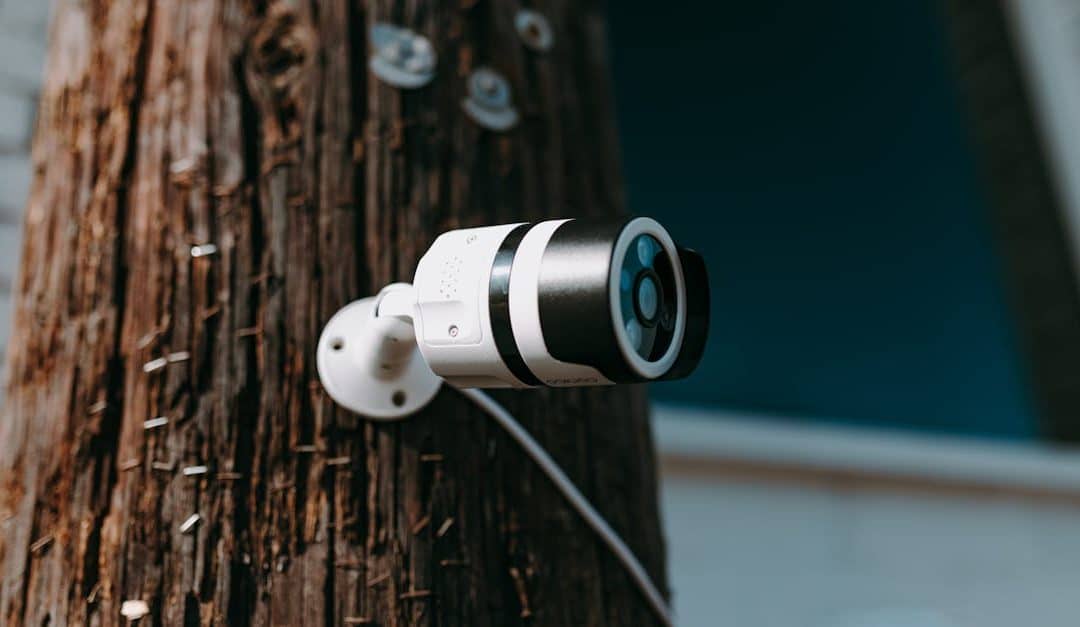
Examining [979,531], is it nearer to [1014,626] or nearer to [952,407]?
[1014,626]

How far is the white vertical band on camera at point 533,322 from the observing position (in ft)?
1.64

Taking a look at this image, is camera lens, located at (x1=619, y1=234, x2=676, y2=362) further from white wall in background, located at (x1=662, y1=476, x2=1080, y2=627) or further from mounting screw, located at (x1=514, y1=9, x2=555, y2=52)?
white wall in background, located at (x1=662, y1=476, x2=1080, y2=627)

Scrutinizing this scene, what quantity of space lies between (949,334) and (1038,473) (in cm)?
57

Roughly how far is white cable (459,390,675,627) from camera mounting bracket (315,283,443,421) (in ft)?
0.16

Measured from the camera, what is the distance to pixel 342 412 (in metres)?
0.64

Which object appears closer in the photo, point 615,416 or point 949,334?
point 615,416

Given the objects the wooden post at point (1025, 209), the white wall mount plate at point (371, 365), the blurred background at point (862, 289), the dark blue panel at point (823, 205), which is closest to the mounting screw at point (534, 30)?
the white wall mount plate at point (371, 365)

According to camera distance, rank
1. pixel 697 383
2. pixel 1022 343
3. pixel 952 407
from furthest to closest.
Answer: pixel 1022 343, pixel 952 407, pixel 697 383

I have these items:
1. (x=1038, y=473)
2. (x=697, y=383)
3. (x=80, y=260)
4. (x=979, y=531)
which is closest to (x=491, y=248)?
(x=80, y=260)

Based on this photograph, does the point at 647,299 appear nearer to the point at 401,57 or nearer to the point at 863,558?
the point at 401,57

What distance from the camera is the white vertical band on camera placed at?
50 centimetres

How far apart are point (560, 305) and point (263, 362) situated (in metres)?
0.25

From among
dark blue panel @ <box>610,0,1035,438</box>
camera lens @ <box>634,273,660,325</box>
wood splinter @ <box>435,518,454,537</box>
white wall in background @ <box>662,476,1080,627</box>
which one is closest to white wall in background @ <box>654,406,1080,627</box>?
white wall in background @ <box>662,476,1080,627</box>

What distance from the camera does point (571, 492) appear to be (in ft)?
2.29
